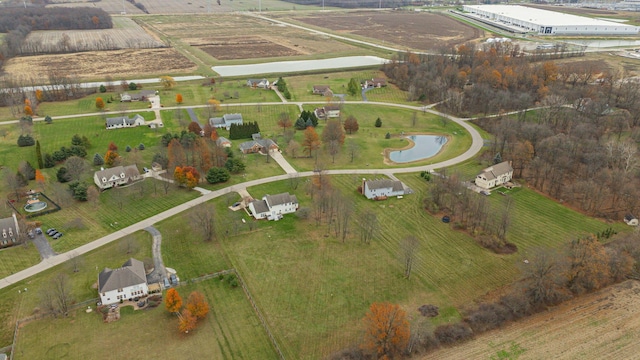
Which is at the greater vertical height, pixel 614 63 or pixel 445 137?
pixel 614 63

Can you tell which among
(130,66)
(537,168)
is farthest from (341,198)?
(130,66)

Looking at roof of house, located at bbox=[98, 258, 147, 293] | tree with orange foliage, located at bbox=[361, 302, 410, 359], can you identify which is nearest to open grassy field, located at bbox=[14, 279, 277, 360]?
roof of house, located at bbox=[98, 258, 147, 293]

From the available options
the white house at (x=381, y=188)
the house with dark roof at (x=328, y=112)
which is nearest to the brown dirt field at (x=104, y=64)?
the house with dark roof at (x=328, y=112)

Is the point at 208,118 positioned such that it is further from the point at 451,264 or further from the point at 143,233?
the point at 451,264

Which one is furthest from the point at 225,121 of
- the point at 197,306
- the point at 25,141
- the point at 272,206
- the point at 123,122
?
the point at 197,306

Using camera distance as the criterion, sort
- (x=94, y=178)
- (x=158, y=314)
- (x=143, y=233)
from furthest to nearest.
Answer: (x=94, y=178) → (x=143, y=233) → (x=158, y=314)

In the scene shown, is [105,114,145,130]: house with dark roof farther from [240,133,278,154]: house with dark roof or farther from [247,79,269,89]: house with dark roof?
[247,79,269,89]: house with dark roof
